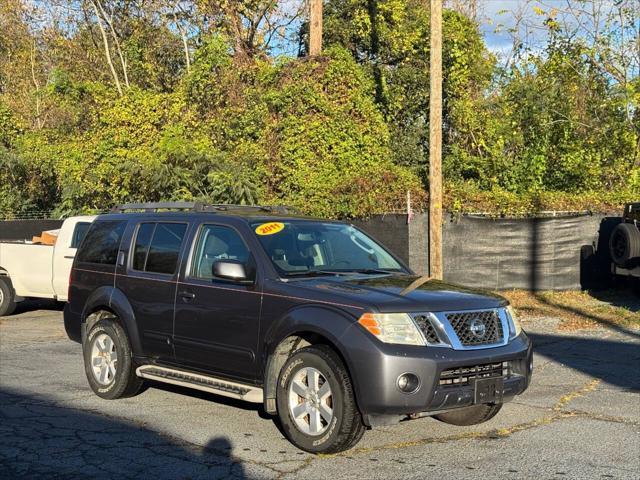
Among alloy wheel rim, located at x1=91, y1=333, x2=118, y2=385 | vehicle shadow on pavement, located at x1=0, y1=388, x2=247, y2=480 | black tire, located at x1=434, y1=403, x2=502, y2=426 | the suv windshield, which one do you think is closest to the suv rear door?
alloy wheel rim, located at x1=91, y1=333, x2=118, y2=385

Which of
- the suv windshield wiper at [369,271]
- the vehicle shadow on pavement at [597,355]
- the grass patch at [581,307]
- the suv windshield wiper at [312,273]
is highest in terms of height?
the suv windshield wiper at [312,273]

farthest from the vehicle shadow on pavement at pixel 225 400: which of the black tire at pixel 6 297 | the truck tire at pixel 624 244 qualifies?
the truck tire at pixel 624 244

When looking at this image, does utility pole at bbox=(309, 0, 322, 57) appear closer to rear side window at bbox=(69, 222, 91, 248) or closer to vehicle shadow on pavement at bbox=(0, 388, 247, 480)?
rear side window at bbox=(69, 222, 91, 248)

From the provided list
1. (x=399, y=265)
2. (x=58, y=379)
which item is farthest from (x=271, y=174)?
Answer: (x=399, y=265)

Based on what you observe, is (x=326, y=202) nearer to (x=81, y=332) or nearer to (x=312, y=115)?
(x=312, y=115)

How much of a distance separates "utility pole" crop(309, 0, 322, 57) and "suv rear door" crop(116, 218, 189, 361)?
637 inches

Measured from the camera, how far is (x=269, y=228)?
273 inches

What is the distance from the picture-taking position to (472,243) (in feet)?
54.6

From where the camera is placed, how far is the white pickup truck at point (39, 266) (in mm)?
14125

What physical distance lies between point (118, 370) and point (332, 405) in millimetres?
2734

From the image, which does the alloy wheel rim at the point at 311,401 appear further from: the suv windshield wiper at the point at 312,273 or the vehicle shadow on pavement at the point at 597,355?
the vehicle shadow on pavement at the point at 597,355

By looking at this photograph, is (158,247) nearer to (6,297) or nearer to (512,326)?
(512,326)

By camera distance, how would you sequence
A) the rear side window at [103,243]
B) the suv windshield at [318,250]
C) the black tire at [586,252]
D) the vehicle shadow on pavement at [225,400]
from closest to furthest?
the suv windshield at [318,250]
the vehicle shadow on pavement at [225,400]
the rear side window at [103,243]
the black tire at [586,252]

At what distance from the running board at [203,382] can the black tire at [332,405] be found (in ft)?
1.17
